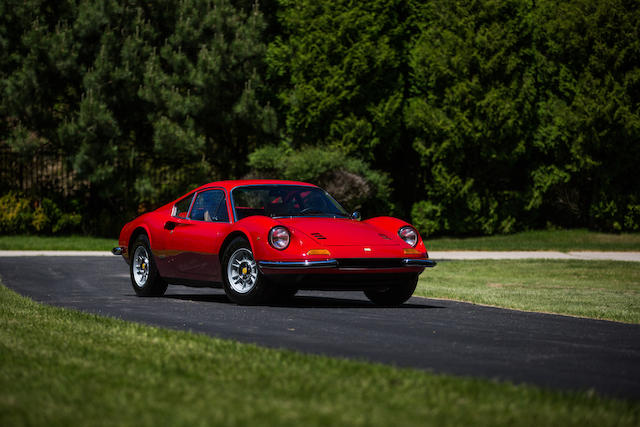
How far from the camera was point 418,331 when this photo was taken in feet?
29.5

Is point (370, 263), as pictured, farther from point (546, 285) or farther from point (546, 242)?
point (546, 242)

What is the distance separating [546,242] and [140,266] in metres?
19.3

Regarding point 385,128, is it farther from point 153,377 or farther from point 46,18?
point 153,377

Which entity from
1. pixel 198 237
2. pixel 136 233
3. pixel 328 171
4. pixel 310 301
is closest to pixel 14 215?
pixel 328 171

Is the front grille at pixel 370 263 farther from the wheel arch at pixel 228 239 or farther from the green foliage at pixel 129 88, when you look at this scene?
the green foliage at pixel 129 88

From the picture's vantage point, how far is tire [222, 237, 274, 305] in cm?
1120

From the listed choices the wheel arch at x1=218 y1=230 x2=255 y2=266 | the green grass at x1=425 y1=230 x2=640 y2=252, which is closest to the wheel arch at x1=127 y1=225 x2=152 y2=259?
the wheel arch at x1=218 y1=230 x2=255 y2=266

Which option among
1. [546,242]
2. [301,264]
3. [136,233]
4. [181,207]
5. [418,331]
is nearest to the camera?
[418,331]

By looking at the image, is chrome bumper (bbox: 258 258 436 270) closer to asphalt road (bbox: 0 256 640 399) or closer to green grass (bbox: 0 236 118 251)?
asphalt road (bbox: 0 256 640 399)

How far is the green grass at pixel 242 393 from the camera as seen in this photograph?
4844mm

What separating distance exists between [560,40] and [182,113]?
1235 centimetres

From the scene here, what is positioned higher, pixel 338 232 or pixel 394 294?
pixel 338 232

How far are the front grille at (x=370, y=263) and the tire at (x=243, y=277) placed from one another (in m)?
0.92

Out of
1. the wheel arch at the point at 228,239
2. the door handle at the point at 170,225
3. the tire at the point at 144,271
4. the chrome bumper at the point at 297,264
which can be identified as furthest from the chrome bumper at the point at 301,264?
the tire at the point at 144,271
